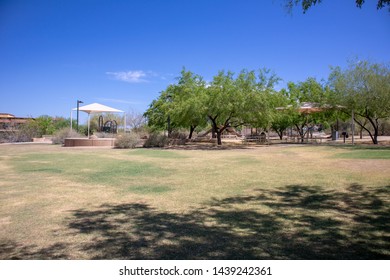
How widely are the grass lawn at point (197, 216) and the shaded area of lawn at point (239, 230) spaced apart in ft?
0.04

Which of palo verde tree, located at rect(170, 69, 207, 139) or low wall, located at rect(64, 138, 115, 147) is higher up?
palo verde tree, located at rect(170, 69, 207, 139)

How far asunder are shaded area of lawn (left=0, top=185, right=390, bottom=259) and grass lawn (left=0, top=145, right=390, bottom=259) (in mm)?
12

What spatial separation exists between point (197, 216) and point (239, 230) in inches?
35.8

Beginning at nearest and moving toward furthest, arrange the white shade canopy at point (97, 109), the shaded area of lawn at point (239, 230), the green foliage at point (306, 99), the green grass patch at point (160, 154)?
the shaded area of lawn at point (239, 230) < the green grass patch at point (160, 154) < the white shade canopy at point (97, 109) < the green foliage at point (306, 99)

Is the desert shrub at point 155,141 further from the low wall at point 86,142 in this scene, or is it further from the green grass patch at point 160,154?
the green grass patch at point 160,154

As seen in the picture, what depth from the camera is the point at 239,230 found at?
419 cm

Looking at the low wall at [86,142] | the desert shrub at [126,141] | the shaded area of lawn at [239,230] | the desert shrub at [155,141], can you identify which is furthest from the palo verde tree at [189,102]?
the shaded area of lawn at [239,230]

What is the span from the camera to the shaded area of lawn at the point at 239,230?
3.42 m

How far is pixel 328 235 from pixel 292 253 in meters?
0.86

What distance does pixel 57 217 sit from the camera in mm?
4836

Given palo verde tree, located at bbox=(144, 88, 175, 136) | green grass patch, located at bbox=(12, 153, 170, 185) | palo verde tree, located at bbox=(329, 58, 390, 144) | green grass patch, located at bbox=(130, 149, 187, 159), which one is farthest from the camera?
palo verde tree, located at bbox=(144, 88, 175, 136)

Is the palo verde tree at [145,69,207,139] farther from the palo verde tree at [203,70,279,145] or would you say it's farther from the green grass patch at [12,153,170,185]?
the green grass patch at [12,153,170,185]

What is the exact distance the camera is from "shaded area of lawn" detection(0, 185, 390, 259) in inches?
135

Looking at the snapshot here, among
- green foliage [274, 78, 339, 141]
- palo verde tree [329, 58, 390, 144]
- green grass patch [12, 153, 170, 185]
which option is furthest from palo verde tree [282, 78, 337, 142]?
green grass patch [12, 153, 170, 185]
